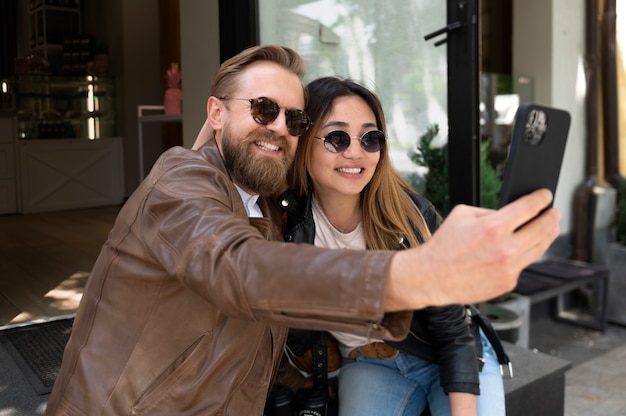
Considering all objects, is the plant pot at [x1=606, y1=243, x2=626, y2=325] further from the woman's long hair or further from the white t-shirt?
the white t-shirt

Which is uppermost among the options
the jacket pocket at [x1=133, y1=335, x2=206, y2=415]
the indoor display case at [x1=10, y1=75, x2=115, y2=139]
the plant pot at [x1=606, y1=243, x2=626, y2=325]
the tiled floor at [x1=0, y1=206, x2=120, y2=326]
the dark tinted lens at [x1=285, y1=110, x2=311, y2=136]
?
the indoor display case at [x1=10, y1=75, x2=115, y2=139]

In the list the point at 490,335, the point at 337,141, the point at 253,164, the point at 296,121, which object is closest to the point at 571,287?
the point at 490,335

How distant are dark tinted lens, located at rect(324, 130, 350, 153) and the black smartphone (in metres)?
0.88

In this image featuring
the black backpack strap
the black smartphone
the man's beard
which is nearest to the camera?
the black smartphone

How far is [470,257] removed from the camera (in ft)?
3.17

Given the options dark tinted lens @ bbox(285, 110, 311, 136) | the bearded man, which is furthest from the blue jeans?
dark tinted lens @ bbox(285, 110, 311, 136)

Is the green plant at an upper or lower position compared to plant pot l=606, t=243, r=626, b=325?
upper

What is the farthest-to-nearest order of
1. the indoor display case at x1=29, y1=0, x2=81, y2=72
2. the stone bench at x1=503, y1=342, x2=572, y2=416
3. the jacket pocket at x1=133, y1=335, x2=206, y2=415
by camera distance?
the indoor display case at x1=29, y1=0, x2=81, y2=72 → the stone bench at x1=503, y1=342, x2=572, y2=416 → the jacket pocket at x1=133, y1=335, x2=206, y2=415

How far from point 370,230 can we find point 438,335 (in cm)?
39

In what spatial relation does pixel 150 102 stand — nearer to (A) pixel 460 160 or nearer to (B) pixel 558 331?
(B) pixel 558 331

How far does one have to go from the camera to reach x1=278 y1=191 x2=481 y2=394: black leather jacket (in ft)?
6.36

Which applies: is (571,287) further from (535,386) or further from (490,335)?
(490,335)

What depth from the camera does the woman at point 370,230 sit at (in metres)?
A: 2.00

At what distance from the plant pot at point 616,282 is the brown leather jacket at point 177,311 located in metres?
4.84
